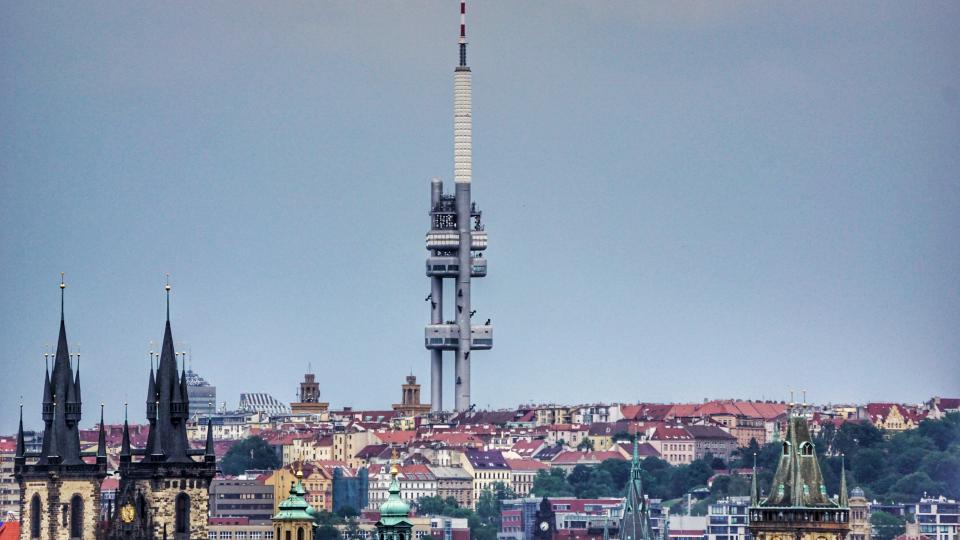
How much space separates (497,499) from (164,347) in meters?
86.4

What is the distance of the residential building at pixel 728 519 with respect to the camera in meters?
150

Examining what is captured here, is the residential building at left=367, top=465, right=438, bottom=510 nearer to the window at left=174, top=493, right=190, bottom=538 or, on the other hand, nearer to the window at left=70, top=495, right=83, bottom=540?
the window at left=70, top=495, right=83, bottom=540

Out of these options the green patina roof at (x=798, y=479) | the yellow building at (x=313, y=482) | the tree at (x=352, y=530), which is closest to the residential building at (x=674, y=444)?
the yellow building at (x=313, y=482)

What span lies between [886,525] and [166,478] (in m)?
64.5

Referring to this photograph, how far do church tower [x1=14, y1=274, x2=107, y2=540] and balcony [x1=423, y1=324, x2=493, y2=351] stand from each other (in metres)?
104

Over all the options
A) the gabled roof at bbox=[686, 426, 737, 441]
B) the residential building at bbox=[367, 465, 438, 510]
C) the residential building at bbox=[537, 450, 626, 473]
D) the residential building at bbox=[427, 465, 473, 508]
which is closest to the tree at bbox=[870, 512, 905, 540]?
the residential building at bbox=[367, 465, 438, 510]

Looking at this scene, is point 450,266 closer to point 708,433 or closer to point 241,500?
point 708,433

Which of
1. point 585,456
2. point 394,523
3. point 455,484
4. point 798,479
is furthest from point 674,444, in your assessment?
point 394,523

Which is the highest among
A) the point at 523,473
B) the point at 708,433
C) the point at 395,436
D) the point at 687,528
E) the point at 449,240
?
the point at 449,240

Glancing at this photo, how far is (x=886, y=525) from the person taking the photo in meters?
145

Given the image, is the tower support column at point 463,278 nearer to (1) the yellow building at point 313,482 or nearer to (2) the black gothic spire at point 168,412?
(1) the yellow building at point 313,482

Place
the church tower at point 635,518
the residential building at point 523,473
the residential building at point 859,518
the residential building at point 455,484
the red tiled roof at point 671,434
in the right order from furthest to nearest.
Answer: the red tiled roof at point 671,434 < the residential building at point 523,473 < the residential building at point 455,484 < the residential building at point 859,518 < the church tower at point 635,518

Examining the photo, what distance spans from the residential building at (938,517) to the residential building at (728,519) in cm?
638

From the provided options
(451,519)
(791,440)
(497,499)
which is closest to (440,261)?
(497,499)
